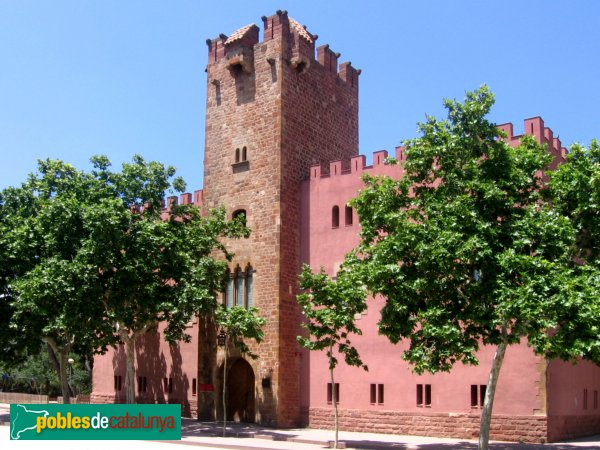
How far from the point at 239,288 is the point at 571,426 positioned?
43.9 ft

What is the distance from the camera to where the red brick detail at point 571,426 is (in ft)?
72.8

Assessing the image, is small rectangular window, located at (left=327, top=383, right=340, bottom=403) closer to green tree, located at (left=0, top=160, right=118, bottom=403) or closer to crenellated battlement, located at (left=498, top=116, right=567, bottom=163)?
green tree, located at (left=0, top=160, right=118, bottom=403)

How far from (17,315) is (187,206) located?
297 inches

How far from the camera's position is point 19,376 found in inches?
2143

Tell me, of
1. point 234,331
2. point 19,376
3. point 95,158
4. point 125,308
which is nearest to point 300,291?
point 234,331

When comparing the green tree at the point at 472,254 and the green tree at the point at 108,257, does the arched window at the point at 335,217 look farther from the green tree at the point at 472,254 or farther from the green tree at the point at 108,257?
the green tree at the point at 472,254

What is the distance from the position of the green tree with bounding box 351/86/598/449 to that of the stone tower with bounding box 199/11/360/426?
827 cm

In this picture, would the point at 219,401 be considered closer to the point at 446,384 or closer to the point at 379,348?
the point at 379,348

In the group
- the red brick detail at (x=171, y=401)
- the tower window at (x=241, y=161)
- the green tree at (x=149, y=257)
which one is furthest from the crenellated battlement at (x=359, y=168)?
the red brick detail at (x=171, y=401)

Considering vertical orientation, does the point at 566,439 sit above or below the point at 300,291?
below

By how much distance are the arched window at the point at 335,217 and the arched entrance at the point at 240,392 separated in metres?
6.56

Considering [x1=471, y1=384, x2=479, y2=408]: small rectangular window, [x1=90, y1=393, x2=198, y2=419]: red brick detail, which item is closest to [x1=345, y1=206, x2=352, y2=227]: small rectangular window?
[x1=471, y1=384, x2=479, y2=408]: small rectangular window

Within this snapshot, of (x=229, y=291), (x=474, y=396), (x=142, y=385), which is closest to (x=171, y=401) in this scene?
(x=142, y=385)

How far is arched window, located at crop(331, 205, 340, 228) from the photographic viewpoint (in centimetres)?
2811
